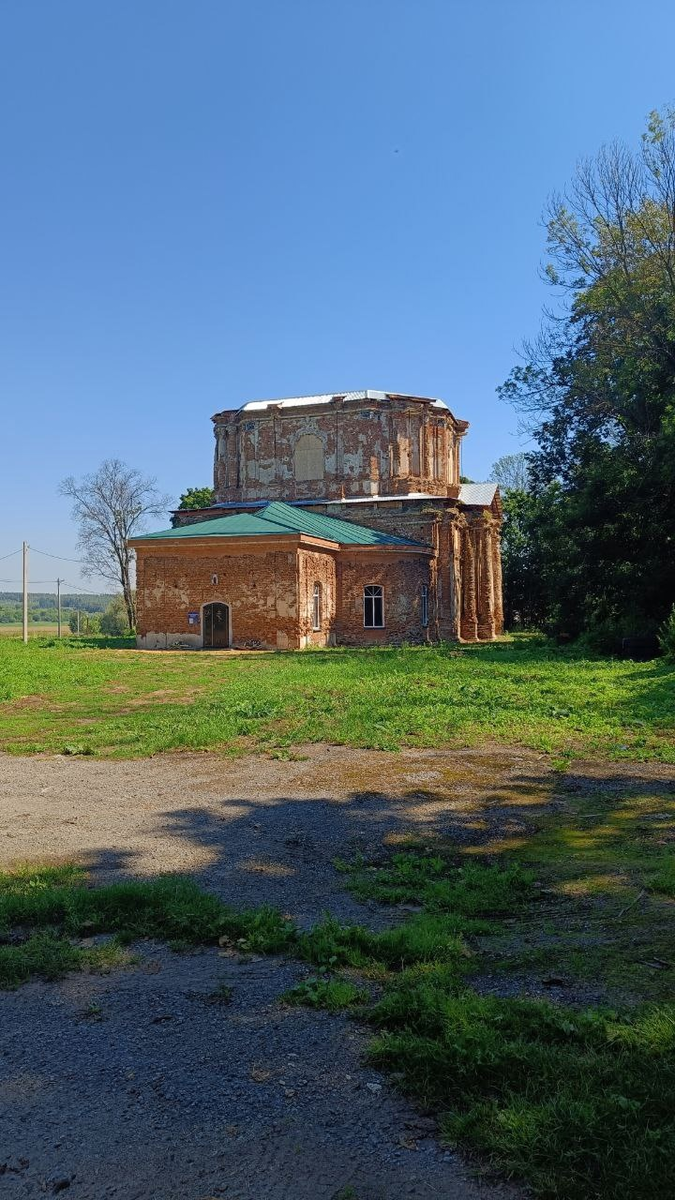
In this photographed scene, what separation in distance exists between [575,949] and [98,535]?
5763 centimetres

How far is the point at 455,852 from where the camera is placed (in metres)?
5.92

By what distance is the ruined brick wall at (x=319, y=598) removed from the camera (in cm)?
2906

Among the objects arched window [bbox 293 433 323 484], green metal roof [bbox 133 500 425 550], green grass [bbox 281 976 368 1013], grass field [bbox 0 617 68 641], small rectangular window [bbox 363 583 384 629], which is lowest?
green grass [bbox 281 976 368 1013]

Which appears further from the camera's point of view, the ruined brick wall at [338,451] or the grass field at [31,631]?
the grass field at [31,631]

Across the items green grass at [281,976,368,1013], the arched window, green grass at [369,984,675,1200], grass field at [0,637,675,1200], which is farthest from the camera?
the arched window

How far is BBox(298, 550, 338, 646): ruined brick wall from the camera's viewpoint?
95.3 ft

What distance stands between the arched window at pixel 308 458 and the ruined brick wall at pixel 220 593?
38.4 feet

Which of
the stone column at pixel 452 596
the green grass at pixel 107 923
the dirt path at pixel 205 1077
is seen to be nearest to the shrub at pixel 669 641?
the stone column at pixel 452 596

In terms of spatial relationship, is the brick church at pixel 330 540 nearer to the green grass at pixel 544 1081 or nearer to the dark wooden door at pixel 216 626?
the dark wooden door at pixel 216 626

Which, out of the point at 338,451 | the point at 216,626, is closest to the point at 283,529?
the point at 216,626

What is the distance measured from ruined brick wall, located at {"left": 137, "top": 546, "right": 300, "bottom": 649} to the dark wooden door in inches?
9.4

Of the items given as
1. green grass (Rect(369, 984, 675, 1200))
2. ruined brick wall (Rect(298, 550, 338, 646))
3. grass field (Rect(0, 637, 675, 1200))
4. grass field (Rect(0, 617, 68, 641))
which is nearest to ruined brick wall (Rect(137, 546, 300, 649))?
ruined brick wall (Rect(298, 550, 338, 646))

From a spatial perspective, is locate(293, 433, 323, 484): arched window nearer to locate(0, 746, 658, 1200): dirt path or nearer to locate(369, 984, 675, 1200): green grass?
locate(0, 746, 658, 1200): dirt path

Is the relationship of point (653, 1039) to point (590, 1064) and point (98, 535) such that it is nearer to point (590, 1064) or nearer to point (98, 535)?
point (590, 1064)
